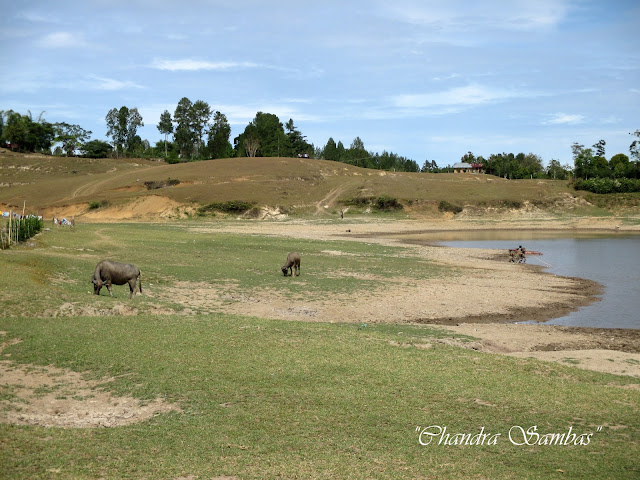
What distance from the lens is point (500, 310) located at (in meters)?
24.7

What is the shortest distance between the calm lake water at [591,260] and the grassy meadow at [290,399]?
9.09m

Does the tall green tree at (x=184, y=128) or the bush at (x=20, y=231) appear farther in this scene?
the tall green tree at (x=184, y=128)

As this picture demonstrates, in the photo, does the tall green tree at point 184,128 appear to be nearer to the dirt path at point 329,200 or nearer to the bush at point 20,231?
the dirt path at point 329,200

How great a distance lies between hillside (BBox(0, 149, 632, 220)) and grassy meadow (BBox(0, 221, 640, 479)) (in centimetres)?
6650

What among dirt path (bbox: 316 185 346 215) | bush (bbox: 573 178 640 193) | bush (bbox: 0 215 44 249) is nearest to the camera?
bush (bbox: 0 215 44 249)

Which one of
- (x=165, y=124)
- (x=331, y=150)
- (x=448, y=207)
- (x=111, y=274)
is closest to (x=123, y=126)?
(x=165, y=124)

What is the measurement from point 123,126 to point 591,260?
145378 millimetres

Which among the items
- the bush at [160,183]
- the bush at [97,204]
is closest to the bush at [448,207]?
the bush at [160,183]

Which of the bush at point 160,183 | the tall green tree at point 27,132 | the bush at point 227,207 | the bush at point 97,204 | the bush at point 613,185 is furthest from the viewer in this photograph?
the tall green tree at point 27,132

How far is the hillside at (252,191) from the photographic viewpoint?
8681 cm

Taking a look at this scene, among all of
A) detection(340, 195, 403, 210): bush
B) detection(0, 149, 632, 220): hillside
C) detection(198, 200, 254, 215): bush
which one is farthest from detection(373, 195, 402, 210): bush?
detection(198, 200, 254, 215): bush

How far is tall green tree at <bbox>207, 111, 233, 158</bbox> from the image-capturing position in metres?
149

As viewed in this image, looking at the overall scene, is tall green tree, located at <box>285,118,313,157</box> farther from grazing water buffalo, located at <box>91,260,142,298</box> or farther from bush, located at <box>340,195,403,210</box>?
grazing water buffalo, located at <box>91,260,142,298</box>

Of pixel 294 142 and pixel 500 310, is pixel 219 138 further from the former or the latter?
pixel 500 310
